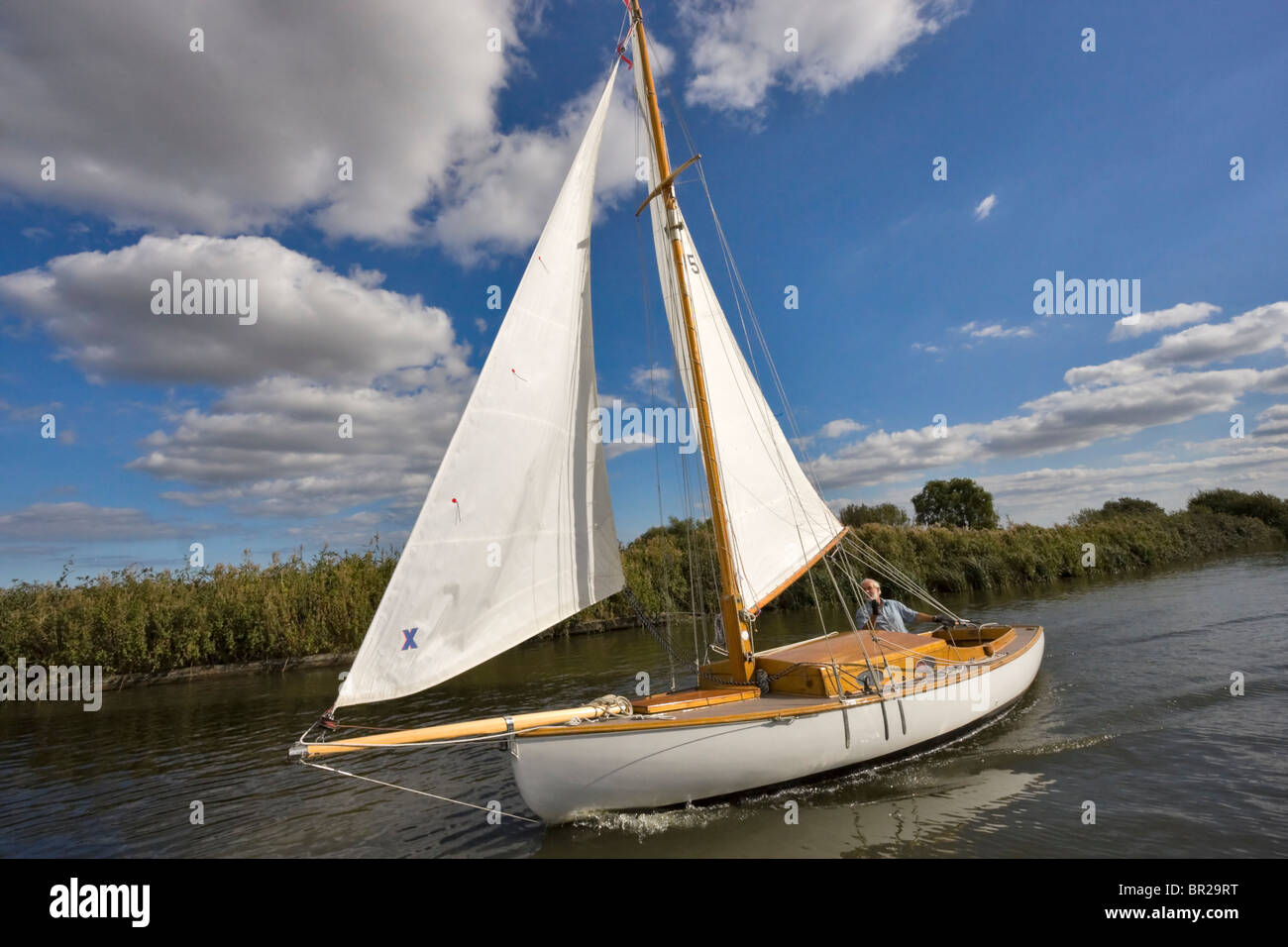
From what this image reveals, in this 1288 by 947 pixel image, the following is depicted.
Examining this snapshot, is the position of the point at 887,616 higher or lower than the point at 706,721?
higher

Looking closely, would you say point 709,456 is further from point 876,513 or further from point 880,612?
point 876,513

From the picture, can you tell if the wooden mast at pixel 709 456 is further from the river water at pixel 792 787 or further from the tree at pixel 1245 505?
the tree at pixel 1245 505

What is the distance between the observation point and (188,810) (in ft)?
26.7

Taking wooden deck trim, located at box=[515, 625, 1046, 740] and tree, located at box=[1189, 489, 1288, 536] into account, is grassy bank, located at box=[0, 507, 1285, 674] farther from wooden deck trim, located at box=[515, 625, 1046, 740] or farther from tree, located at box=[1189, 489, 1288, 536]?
tree, located at box=[1189, 489, 1288, 536]

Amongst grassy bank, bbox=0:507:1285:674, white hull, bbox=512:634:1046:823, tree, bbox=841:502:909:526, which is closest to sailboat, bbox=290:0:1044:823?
white hull, bbox=512:634:1046:823

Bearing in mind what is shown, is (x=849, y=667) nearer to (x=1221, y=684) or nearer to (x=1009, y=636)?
(x=1009, y=636)

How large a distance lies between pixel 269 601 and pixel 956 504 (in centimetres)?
6519

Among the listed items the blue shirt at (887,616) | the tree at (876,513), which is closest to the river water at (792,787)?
the blue shirt at (887,616)

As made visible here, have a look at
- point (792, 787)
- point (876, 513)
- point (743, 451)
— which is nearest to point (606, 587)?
point (792, 787)

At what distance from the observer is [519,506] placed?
275 inches

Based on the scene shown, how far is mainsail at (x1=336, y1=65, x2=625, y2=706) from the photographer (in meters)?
5.99

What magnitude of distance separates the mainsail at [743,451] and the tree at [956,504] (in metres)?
61.2
